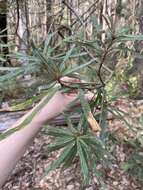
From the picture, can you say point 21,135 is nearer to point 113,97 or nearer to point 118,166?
point 113,97

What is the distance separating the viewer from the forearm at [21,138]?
0.98 meters

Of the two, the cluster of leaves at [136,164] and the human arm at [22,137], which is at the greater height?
the human arm at [22,137]

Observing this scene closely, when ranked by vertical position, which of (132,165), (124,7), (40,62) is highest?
(124,7)

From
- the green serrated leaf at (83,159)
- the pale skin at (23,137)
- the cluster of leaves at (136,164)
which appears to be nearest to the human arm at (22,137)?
the pale skin at (23,137)

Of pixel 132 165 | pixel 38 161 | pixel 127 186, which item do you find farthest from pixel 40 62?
pixel 38 161

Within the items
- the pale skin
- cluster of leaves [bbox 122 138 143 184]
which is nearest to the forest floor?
cluster of leaves [bbox 122 138 143 184]

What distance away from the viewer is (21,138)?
1.01m

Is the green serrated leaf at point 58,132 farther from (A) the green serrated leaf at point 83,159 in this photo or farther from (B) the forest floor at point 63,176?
(B) the forest floor at point 63,176

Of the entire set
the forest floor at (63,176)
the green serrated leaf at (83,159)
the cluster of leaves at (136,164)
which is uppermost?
the green serrated leaf at (83,159)

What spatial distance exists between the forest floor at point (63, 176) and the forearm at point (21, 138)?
54.5 inches

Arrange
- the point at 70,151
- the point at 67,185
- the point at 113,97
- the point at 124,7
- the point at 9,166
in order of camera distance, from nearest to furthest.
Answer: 1. the point at 9,166
2. the point at 70,151
3. the point at 113,97
4. the point at 67,185
5. the point at 124,7

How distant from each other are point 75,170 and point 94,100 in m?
1.51

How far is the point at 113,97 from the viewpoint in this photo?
1.29 m

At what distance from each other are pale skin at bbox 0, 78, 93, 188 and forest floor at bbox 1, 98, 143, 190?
1376 mm
